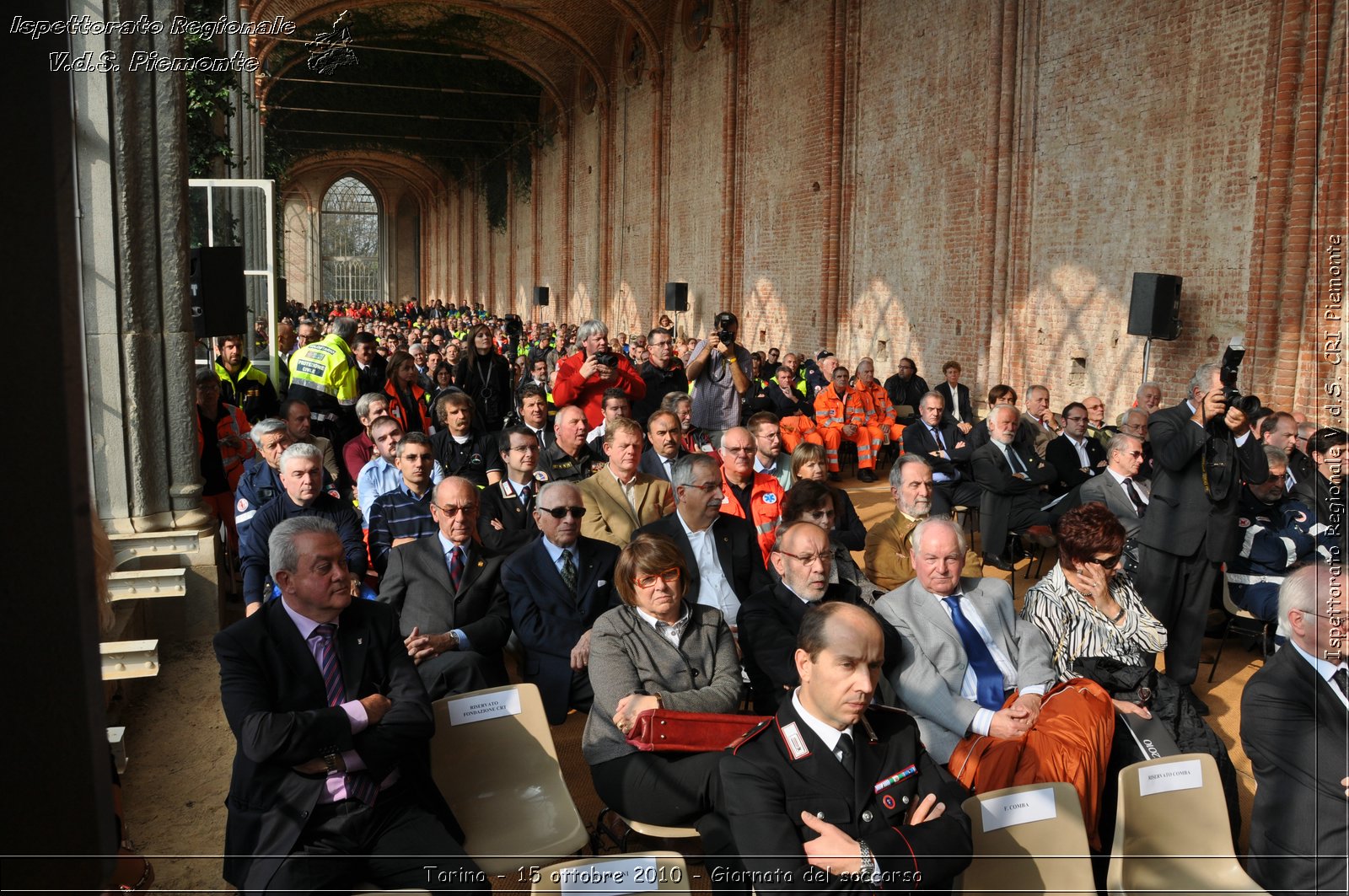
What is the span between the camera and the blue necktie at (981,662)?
3.62 metres

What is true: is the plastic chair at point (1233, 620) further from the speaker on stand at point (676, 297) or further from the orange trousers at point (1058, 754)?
the speaker on stand at point (676, 297)

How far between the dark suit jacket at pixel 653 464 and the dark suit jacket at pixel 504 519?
0.76 metres

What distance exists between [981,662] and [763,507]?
1.89m

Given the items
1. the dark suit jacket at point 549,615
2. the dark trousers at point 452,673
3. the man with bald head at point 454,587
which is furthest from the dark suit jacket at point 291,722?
the dark suit jacket at point 549,615

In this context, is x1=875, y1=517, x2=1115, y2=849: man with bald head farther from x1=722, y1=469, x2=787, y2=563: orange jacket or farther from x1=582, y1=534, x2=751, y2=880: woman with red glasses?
x1=722, y1=469, x2=787, y2=563: orange jacket

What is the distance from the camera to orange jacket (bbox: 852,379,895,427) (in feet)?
37.9

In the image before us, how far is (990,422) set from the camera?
7.59m

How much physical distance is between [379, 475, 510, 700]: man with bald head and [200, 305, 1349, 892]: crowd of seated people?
0.04ft

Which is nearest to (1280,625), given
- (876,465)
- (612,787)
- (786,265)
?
(612,787)

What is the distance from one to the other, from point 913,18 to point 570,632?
1128 cm

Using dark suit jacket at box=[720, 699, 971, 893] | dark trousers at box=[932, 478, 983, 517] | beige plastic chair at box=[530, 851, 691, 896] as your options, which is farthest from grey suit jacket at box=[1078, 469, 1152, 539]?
beige plastic chair at box=[530, 851, 691, 896]

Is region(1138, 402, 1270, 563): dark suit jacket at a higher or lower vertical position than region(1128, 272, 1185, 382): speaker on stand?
lower

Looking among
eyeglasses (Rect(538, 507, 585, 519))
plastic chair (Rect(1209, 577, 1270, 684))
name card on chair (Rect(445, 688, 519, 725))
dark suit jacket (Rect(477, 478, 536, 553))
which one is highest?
eyeglasses (Rect(538, 507, 585, 519))

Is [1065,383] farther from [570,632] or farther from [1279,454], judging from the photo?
[570,632]
